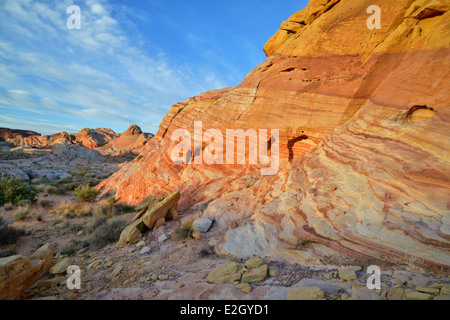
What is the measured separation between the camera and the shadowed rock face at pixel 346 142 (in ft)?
14.6

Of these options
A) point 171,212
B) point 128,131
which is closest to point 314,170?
point 171,212

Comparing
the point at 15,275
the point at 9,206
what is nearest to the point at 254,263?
the point at 15,275

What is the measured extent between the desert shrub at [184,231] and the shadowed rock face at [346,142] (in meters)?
1.06

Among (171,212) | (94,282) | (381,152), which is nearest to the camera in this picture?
(94,282)

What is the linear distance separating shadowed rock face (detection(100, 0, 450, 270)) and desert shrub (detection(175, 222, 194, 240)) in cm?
106

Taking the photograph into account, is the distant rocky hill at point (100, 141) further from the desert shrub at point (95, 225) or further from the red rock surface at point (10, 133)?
the desert shrub at point (95, 225)

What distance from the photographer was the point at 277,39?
42.5ft

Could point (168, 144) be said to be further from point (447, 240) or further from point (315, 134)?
point (447, 240)

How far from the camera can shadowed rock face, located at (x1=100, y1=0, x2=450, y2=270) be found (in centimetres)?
446

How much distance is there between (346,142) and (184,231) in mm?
6177

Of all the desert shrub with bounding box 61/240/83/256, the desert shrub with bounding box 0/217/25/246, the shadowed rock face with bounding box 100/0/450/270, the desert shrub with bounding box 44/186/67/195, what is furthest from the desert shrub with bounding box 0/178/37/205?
the shadowed rock face with bounding box 100/0/450/270

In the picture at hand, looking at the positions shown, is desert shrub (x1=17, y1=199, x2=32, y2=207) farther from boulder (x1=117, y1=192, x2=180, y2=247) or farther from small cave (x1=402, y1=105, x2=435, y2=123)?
small cave (x1=402, y1=105, x2=435, y2=123)

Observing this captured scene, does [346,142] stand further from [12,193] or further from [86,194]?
[12,193]
